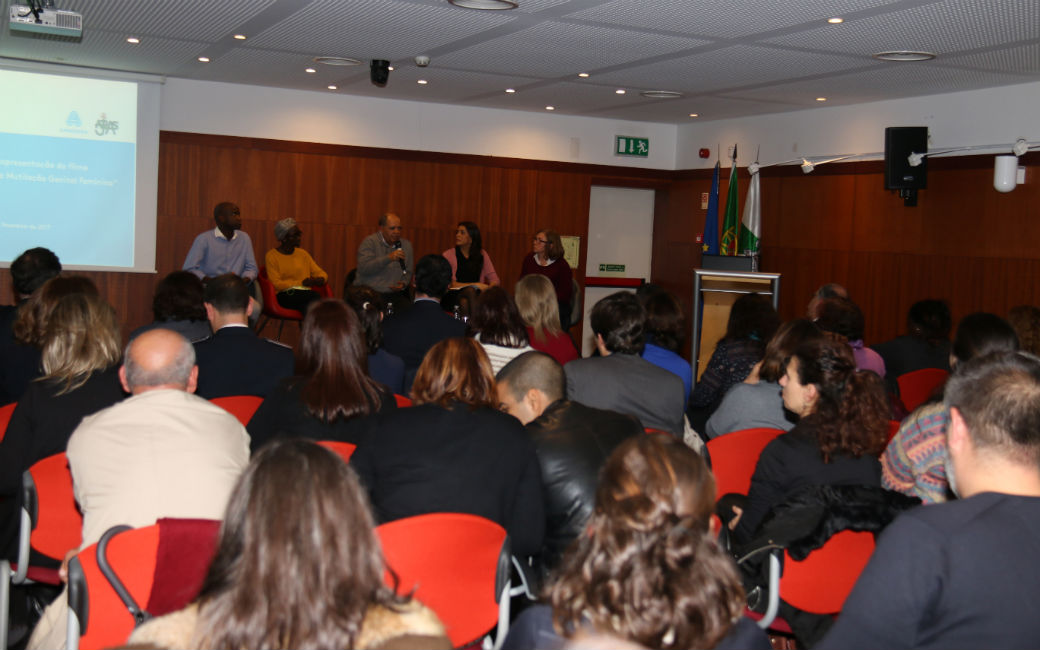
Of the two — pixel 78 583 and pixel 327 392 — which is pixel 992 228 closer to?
pixel 327 392

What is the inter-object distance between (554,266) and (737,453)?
19.7 feet

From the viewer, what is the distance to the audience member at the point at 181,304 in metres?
5.36

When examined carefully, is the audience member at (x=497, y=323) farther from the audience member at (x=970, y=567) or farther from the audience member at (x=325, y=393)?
the audience member at (x=970, y=567)

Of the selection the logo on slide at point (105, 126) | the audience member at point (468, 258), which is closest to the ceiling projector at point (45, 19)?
the logo on slide at point (105, 126)

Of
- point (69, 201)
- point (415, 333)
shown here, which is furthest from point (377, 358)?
point (69, 201)

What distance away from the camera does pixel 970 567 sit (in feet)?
5.44

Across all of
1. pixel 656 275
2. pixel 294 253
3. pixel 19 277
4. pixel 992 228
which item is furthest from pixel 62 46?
pixel 992 228

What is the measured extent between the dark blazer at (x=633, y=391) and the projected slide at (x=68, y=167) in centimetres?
702

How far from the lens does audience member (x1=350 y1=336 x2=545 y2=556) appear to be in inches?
111

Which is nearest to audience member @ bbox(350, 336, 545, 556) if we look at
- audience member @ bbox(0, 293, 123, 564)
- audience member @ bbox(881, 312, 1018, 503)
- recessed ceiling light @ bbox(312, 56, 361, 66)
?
audience member @ bbox(0, 293, 123, 564)

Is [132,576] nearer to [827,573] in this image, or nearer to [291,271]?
[827,573]

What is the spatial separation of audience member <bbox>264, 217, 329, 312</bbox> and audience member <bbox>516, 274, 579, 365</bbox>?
3.95 m

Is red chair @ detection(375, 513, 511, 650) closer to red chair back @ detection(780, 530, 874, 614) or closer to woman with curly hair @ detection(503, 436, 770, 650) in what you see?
woman with curly hair @ detection(503, 436, 770, 650)

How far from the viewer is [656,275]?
493 inches
